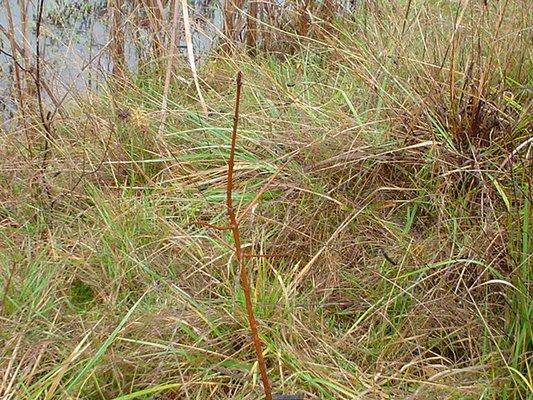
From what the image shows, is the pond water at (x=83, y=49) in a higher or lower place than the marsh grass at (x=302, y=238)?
higher

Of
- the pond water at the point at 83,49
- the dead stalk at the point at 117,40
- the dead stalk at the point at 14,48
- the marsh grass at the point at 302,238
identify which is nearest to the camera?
the marsh grass at the point at 302,238

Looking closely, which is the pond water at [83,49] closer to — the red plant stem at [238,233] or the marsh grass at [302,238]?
the marsh grass at [302,238]

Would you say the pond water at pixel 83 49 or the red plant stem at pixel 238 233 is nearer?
the red plant stem at pixel 238 233

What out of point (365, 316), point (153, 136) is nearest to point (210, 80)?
point (153, 136)

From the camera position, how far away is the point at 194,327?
132 centimetres

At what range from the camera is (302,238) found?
5.30 ft

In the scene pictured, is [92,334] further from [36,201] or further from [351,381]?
[36,201]

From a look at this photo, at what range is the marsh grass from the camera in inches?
49.5

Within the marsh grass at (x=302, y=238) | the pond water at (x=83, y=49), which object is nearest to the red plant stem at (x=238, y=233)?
the marsh grass at (x=302, y=238)

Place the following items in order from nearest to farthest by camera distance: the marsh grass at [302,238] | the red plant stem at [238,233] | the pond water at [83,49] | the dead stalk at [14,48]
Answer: the red plant stem at [238,233]
the marsh grass at [302,238]
the dead stalk at [14,48]
the pond water at [83,49]

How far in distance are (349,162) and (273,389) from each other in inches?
26.1

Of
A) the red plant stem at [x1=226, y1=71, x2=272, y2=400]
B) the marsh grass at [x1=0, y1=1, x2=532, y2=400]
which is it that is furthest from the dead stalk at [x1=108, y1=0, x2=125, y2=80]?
the red plant stem at [x1=226, y1=71, x2=272, y2=400]

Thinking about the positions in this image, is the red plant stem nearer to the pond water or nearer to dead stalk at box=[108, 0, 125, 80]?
the pond water

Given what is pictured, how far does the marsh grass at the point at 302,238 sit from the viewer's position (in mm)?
1258
